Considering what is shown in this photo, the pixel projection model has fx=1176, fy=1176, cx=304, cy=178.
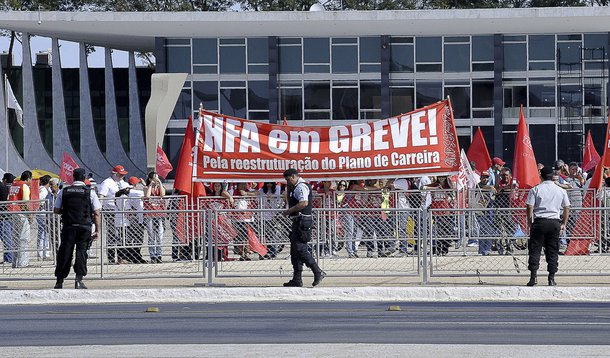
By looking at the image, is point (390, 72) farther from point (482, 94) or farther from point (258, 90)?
point (258, 90)

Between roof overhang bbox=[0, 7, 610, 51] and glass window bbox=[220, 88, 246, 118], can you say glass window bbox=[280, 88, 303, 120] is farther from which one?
roof overhang bbox=[0, 7, 610, 51]

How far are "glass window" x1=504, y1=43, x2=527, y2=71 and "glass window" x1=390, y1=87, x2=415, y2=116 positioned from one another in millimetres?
4294

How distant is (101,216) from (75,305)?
1.82 meters

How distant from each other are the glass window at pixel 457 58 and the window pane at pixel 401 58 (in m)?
1.58

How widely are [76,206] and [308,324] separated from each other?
4.80 meters

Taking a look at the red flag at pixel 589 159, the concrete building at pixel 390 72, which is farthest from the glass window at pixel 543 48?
the red flag at pixel 589 159

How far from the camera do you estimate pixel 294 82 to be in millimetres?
51844

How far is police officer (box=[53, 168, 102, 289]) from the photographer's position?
1648 cm

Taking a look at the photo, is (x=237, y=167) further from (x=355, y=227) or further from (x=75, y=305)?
(x=75, y=305)

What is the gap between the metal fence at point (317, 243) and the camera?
56.2 feet

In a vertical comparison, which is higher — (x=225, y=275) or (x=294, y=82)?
(x=294, y=82)

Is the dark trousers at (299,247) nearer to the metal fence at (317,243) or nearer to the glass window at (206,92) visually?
the metal fence at (317,243)

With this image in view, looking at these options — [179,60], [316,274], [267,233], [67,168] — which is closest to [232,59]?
[179,60]

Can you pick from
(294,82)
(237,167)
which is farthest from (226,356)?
(294,82)
